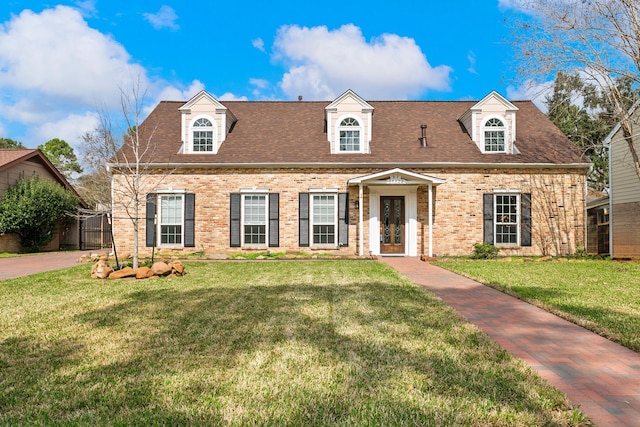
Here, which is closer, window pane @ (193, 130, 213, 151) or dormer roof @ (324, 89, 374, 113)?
dormer roof @ (324, 89, 374, 113)

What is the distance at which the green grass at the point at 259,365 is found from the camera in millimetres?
2742

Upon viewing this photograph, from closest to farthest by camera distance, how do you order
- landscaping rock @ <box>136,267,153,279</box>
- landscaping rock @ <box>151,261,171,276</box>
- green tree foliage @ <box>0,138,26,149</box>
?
landscaping rock @ <box>136,267,153,279</box>, landscaping rock @ <box>151,261,171,276</box>, green tree foliage @ <box>0,138,26,149</box>

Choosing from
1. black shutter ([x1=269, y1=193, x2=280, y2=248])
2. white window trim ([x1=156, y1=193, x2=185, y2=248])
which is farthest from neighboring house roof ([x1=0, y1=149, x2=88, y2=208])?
black shutter ([x1=269, y1=193, x2=280, y2=248])

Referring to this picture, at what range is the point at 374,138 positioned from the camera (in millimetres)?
16312

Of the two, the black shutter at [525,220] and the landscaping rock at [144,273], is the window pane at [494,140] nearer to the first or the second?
the black shutter at [525,220]

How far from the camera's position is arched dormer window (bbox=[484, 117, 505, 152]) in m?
15.9

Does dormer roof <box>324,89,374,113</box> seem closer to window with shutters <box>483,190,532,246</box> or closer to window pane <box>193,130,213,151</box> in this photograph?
window pane <box>193,130,213,151</box>

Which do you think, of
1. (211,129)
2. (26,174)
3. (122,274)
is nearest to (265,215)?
(211,129)

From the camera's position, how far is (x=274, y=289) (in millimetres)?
7629

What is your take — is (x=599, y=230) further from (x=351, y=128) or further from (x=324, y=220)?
(x=324, y=220)

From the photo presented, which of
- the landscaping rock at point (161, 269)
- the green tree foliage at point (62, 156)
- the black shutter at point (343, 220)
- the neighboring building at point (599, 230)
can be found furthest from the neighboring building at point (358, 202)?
the green tree foliage at point (62, 156)

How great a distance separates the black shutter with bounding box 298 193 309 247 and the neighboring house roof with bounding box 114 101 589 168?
144cm

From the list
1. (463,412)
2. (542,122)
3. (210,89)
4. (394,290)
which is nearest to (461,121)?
(542,122)

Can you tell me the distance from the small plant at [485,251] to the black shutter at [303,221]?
591 centimetres
